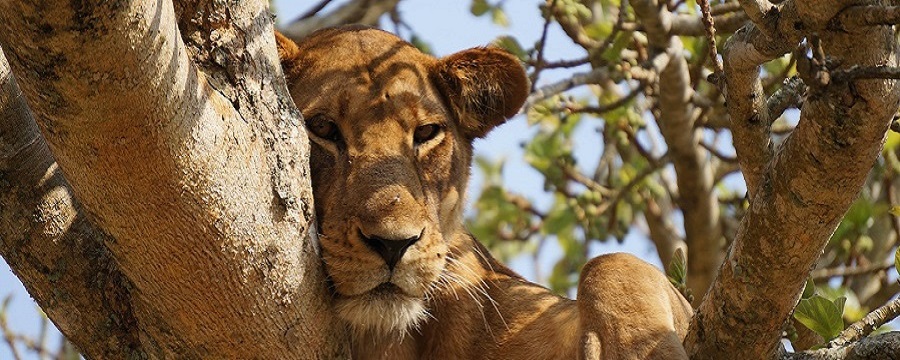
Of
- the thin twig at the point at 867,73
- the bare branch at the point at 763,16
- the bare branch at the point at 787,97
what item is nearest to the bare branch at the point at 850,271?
the bare branch at the point at 787,97

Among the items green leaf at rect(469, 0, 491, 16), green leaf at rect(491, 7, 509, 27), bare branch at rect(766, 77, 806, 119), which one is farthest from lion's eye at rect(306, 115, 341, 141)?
green leaf at rect(491, 7, 509, 27)

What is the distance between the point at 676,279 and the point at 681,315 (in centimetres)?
20

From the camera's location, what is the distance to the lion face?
465 centimetres

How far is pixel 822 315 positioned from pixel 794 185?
871mm

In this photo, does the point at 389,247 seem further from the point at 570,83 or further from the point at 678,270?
the point at 570,83

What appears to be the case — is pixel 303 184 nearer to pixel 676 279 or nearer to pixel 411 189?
pixel 411 189

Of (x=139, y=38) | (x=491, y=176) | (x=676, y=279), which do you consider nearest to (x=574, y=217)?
(x=676, y=279)

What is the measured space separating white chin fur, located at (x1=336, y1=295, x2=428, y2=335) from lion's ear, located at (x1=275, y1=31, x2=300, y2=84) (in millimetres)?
1200

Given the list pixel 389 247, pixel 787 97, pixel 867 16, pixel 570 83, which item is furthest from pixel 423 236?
pixel 570 83

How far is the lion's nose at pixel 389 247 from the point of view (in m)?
4.63

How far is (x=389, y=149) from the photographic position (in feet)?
16.8

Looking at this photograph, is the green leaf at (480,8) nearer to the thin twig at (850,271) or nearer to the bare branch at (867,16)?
the thin twig at (850,271)

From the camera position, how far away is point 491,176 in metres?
12.9

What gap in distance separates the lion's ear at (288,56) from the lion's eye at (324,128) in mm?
369
